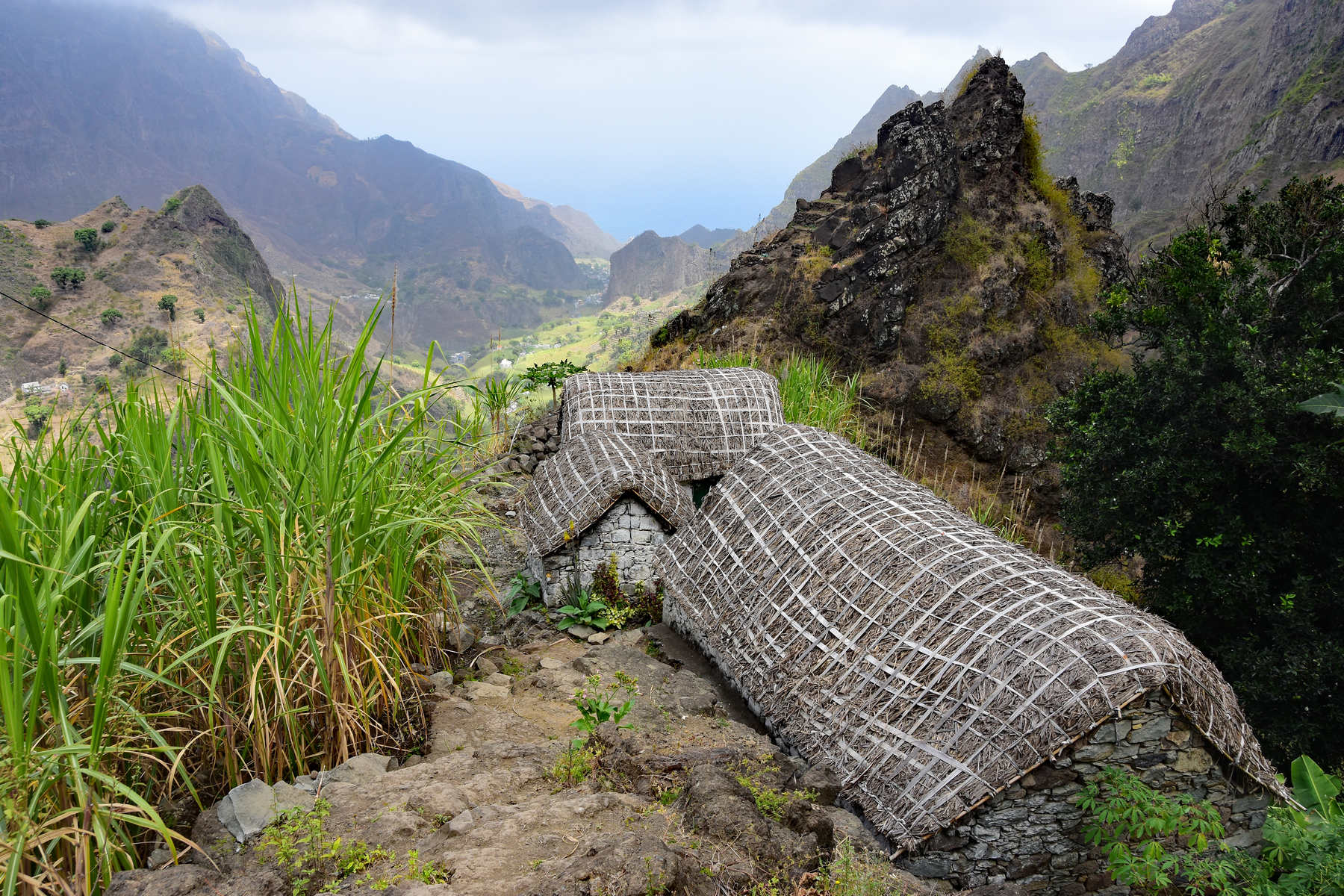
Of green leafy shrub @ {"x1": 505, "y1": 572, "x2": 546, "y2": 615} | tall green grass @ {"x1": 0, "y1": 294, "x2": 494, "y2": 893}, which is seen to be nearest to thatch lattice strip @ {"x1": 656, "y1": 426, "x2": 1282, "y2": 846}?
Result: green leafy shrub @ {"x1": 505, "y1": 572, "x2": 546, "y2": 615}

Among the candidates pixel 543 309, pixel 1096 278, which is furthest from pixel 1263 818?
pixel 543 309

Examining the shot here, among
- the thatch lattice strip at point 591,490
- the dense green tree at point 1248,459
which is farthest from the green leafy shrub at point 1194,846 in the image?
the thatch lattice strip at point 591,490

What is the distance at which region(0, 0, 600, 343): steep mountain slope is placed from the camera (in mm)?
130625

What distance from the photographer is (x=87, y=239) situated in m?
43.1

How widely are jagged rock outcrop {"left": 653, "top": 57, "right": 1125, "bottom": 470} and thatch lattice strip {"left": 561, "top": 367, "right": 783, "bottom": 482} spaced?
18.8 ft

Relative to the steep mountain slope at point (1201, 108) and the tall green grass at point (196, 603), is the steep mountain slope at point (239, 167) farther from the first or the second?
the tall green grass at point (196, 603)

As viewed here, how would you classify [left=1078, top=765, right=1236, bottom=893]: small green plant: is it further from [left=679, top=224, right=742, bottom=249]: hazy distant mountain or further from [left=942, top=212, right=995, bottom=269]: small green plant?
[left=679, top=224, right=742, bottom=249]: hazy distant mountain

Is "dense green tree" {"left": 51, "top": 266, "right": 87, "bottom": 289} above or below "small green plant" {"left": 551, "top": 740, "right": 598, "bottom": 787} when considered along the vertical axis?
above

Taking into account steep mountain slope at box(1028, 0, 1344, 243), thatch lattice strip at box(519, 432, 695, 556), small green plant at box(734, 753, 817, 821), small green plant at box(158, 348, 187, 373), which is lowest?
small green plant at box(734, 753, 817, 821)

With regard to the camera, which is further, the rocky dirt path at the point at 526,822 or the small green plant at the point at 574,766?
the small green plant at the point at 574,766

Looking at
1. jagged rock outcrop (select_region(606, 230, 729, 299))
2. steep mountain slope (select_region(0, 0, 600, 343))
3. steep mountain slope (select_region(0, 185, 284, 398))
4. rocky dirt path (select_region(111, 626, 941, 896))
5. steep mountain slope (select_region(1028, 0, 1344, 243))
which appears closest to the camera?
rocky dirt path (select_region(111, 626, 941, 896))

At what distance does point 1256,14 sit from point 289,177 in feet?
597

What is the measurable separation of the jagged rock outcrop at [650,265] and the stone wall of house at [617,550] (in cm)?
9623

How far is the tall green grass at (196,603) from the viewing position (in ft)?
7.70
